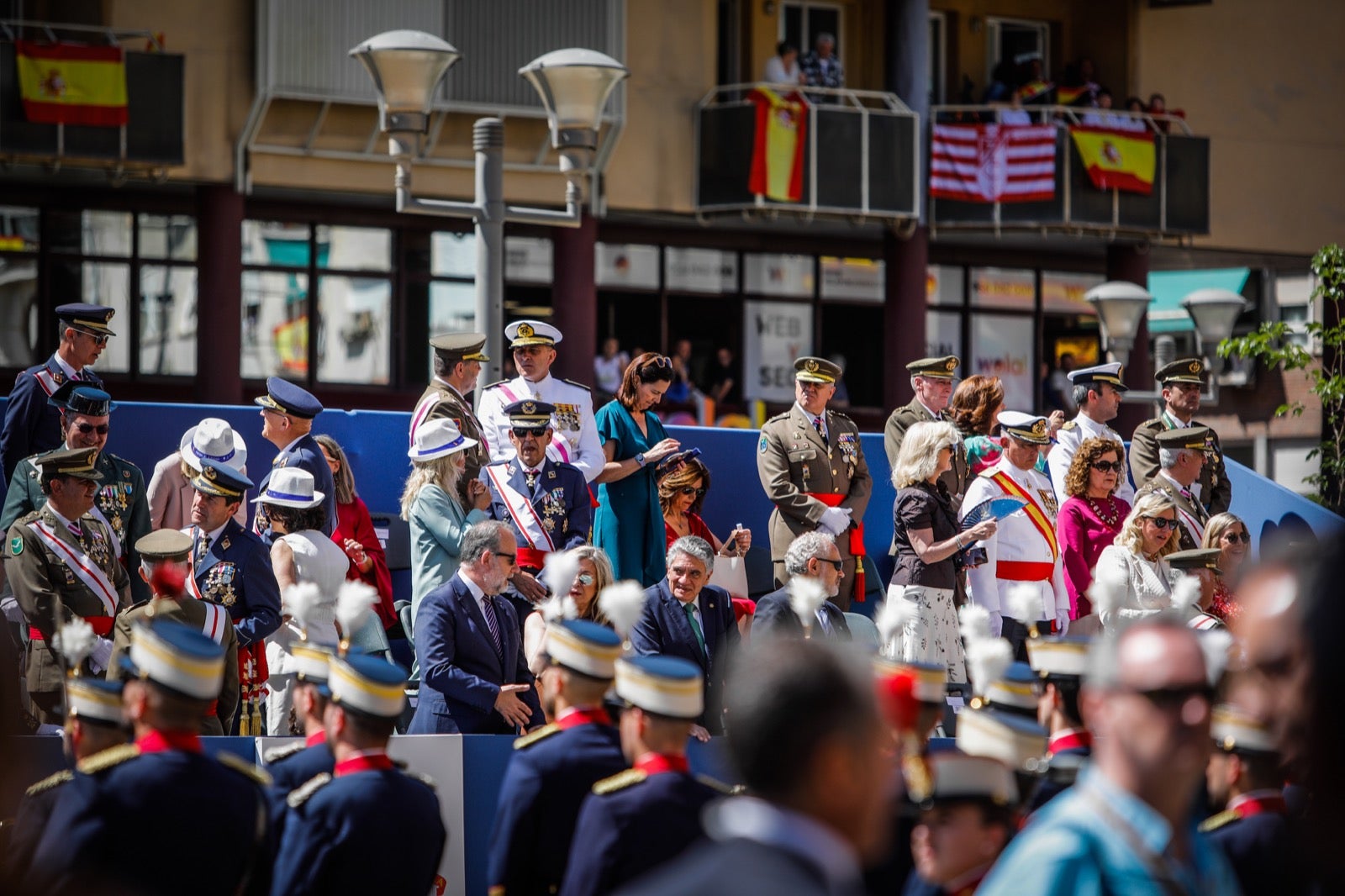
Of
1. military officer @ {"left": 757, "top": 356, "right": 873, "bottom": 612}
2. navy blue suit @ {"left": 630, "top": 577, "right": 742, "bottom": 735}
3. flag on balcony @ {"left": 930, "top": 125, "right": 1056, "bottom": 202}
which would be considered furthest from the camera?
flag on balcony @ {"left": 930, "top": 125, "right": 1056, "bottom": 202}

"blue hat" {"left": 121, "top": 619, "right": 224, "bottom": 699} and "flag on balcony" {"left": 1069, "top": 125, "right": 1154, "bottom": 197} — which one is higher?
"flag on balcony" {"left": 1069, "top": 125, "right": 1154, "bottom": 197}

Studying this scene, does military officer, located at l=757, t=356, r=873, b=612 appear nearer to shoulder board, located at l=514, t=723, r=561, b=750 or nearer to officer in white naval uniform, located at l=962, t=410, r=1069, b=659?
officer in white naval uniform, located at l=962, t=410, r=1069, b=659

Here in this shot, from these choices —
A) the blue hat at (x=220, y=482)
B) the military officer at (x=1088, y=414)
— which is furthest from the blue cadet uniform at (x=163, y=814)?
the military officer at (x=1088, y=414)

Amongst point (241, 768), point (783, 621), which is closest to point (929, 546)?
point (783, 621)

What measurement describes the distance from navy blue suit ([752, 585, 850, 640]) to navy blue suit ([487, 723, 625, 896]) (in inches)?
109

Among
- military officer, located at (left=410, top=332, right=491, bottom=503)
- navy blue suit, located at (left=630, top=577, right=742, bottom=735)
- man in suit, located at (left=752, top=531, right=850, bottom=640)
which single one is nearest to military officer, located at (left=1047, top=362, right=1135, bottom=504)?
man in suit, located at (left=752, top=531, right=850, bottom=640)

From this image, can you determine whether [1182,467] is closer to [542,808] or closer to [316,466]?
[316,466]

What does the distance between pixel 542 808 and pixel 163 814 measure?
131 cm

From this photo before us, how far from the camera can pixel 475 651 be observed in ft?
28.8

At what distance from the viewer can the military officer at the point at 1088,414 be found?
12.1 m

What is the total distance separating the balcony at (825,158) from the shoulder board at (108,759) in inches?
741

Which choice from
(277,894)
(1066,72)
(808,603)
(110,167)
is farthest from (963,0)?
(277,894)

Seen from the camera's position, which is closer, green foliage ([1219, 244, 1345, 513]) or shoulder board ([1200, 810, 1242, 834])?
shoulder board ([1200, 810, 1242, 834])

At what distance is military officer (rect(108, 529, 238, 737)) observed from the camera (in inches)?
323
